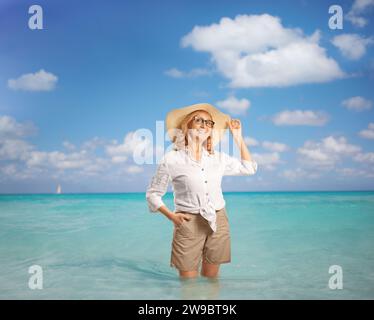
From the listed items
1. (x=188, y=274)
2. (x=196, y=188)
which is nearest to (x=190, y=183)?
(x=196, y=188)

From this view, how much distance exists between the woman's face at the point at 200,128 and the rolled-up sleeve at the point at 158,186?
262 mm

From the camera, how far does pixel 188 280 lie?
289 centimetres

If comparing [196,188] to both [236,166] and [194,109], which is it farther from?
[194,109]

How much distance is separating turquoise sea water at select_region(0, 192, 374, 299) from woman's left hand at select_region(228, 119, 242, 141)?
97cm

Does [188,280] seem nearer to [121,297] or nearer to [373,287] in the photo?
[121,297]

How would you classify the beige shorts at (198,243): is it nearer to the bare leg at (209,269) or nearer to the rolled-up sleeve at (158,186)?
the bare leg at (209,269)

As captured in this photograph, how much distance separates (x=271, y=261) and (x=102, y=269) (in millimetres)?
1730

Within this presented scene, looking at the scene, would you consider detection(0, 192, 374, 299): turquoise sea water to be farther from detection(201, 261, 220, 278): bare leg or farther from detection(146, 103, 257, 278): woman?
detection(146, 103, 257, 278): woman

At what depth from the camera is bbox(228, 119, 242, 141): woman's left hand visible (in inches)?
115

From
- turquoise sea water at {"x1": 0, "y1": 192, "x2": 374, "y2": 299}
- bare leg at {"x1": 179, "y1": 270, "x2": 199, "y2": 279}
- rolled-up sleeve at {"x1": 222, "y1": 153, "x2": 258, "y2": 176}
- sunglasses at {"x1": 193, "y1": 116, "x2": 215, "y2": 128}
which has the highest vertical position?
sunglasses at {"x1": 193, "y1": 116, "x2": 215, "y2": 128}

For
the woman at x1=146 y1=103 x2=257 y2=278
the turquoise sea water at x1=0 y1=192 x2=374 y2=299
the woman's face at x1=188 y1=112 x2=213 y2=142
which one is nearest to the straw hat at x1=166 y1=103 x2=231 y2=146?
the woman at x1=146 y1=103 x2=257 y2=278

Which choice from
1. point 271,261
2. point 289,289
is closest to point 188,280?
point 289,289

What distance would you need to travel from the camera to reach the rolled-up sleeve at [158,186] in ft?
8.99

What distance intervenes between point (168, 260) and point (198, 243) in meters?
2.09
